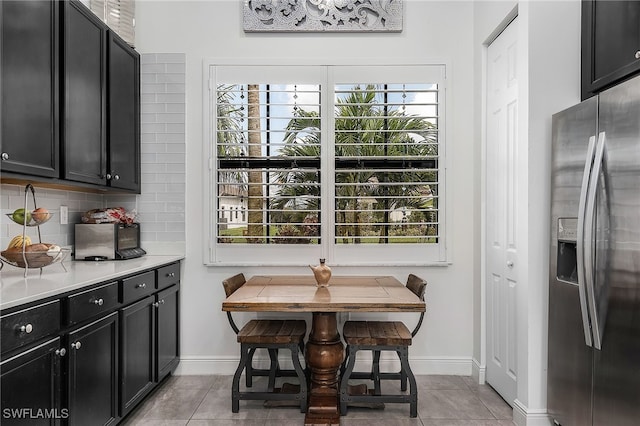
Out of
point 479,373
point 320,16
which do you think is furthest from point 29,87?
point 479,373

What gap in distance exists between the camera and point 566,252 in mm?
2201

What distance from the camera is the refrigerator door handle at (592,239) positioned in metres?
1.87

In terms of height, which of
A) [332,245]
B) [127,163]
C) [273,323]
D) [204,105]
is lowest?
[273,323]

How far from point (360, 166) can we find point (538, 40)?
1.48m

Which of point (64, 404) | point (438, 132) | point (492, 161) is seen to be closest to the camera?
point (64, 404)

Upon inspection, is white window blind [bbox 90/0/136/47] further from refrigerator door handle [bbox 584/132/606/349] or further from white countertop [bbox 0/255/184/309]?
refrigerator door handle [bbox 584/132/606/349]

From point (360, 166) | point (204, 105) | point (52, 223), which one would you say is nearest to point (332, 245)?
point (360, 166)

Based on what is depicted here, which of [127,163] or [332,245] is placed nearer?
[127,163]

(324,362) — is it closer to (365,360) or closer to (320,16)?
(365,360)

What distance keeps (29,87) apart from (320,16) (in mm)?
2139

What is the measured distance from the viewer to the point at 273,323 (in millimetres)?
2908

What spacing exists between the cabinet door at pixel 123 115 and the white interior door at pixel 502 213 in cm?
266

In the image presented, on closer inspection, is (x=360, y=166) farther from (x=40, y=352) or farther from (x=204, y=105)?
(x=40, y=352)

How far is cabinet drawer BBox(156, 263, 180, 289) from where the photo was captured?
295 cm
